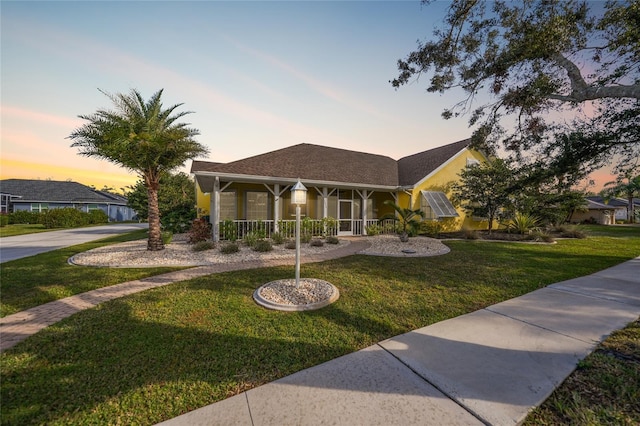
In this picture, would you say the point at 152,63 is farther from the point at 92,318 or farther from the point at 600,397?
the point at 600,397

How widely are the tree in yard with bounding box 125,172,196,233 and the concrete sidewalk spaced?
17.3 meters

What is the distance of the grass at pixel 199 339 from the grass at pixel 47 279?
0.56 m

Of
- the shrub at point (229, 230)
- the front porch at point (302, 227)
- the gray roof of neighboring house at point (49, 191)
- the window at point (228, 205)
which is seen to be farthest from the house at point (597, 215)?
the gray roof of neighboring house at point (49, 191)

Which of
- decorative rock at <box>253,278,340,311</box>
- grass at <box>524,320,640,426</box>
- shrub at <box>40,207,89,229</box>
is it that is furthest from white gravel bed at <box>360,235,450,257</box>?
shrub at <box>40,207,89,229</box>

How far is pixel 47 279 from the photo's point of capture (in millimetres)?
6359

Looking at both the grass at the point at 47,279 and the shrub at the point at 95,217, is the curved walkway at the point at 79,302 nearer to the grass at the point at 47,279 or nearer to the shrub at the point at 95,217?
the grass at the point at 47,279

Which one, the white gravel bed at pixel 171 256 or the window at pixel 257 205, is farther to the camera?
the window at pixel 257 205

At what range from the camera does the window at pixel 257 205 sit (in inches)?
585

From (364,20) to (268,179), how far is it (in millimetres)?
7562

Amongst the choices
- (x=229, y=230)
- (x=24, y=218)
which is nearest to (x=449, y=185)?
(x=229, y=230)

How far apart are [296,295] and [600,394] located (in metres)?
4.34

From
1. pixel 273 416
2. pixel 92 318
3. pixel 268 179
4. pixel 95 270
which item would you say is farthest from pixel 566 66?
pixel 95 270

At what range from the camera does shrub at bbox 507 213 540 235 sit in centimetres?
1444

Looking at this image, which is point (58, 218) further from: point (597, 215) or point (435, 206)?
point (597, 215)
